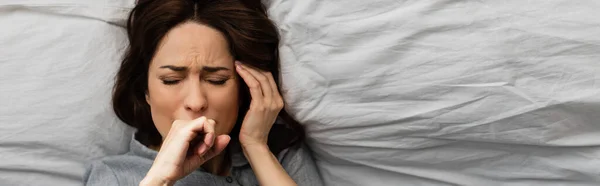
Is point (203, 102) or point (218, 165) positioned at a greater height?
point (203, 102)

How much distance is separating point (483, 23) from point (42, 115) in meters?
0.72

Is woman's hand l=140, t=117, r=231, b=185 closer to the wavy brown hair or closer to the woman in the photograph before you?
the woman

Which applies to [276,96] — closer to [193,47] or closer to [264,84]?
[264,84]

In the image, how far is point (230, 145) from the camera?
3.92 ft

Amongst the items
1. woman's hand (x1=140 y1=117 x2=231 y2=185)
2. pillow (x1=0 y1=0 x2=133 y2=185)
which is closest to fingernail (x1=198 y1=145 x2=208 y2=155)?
woman's hand (x1=140 y1=117 x2=231 y2=185)

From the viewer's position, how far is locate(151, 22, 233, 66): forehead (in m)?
1.04

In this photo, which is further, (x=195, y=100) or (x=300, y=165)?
(x=300, y=165)

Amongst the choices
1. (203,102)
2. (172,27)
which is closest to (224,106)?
(203,102)

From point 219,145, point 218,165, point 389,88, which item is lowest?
point 218,165

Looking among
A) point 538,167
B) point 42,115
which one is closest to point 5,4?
point 42,115

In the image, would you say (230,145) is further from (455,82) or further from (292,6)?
(455,82)

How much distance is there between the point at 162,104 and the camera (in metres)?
1.05

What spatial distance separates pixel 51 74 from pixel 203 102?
311mm

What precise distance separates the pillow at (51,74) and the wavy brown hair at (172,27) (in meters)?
0.04
